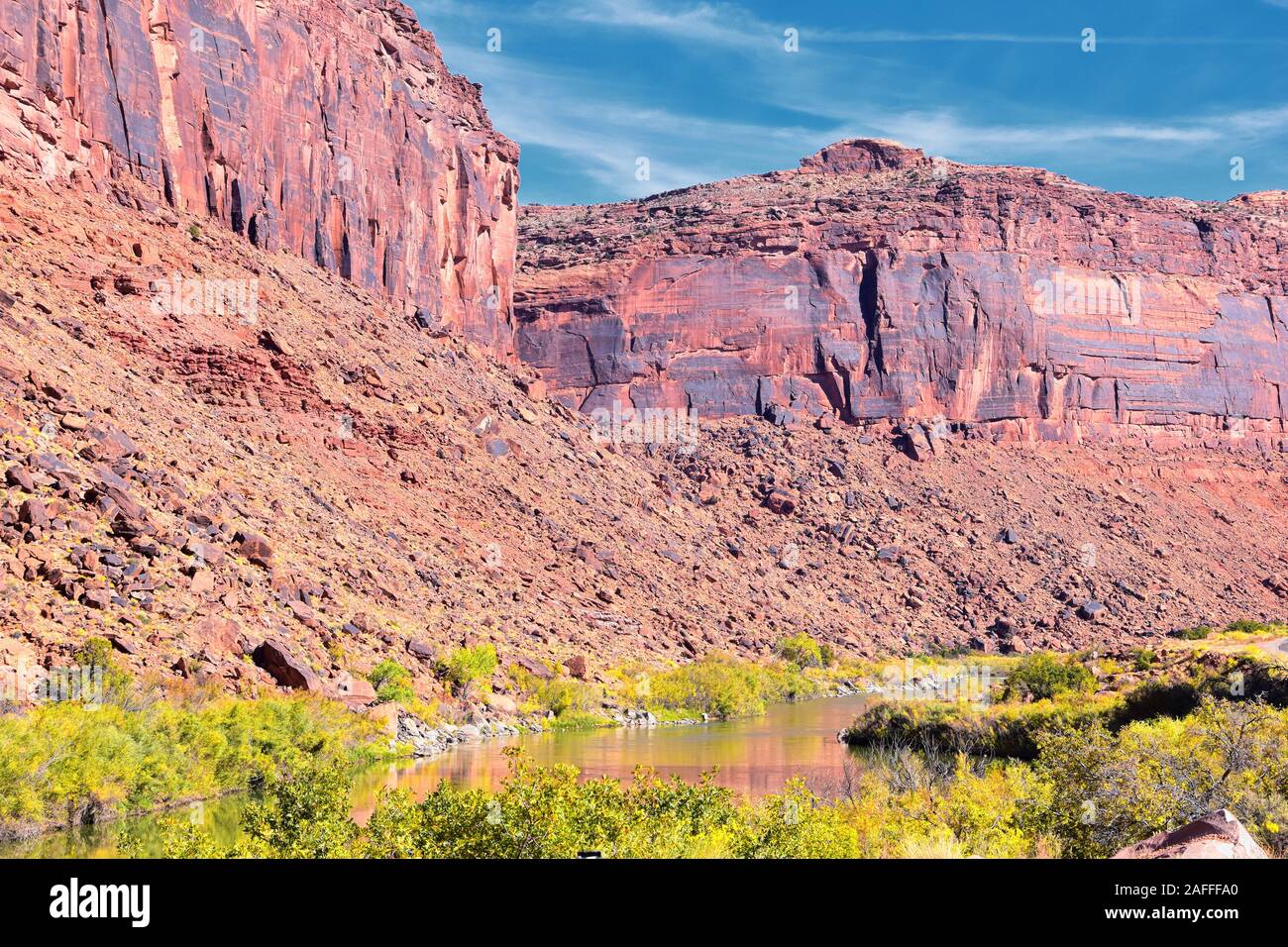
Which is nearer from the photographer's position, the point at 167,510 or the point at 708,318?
the point at 167,510

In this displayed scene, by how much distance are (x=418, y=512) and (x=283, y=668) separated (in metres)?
18.7

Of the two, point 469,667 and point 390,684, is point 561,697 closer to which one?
point 469,667

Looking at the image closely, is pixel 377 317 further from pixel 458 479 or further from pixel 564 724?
pixel 564 724

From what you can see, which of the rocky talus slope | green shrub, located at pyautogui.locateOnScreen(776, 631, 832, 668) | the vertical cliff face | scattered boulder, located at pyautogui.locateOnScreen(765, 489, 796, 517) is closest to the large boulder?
the rocky talus slope

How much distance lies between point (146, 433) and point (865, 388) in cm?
6327

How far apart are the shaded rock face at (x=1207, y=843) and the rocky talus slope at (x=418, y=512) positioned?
22456 millimetres

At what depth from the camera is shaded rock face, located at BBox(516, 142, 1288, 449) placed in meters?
93.4

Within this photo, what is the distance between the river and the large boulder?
113 inches

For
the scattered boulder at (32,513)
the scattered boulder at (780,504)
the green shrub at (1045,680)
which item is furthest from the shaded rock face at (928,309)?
the scattered boulder at (32,513)

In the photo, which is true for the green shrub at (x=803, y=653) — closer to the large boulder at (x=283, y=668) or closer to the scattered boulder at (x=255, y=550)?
the scattered boulder at (x=255, y=550)

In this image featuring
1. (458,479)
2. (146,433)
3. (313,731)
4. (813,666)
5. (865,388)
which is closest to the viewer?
(313,731)

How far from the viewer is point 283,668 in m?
30.3

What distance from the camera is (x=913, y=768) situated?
2192cm
